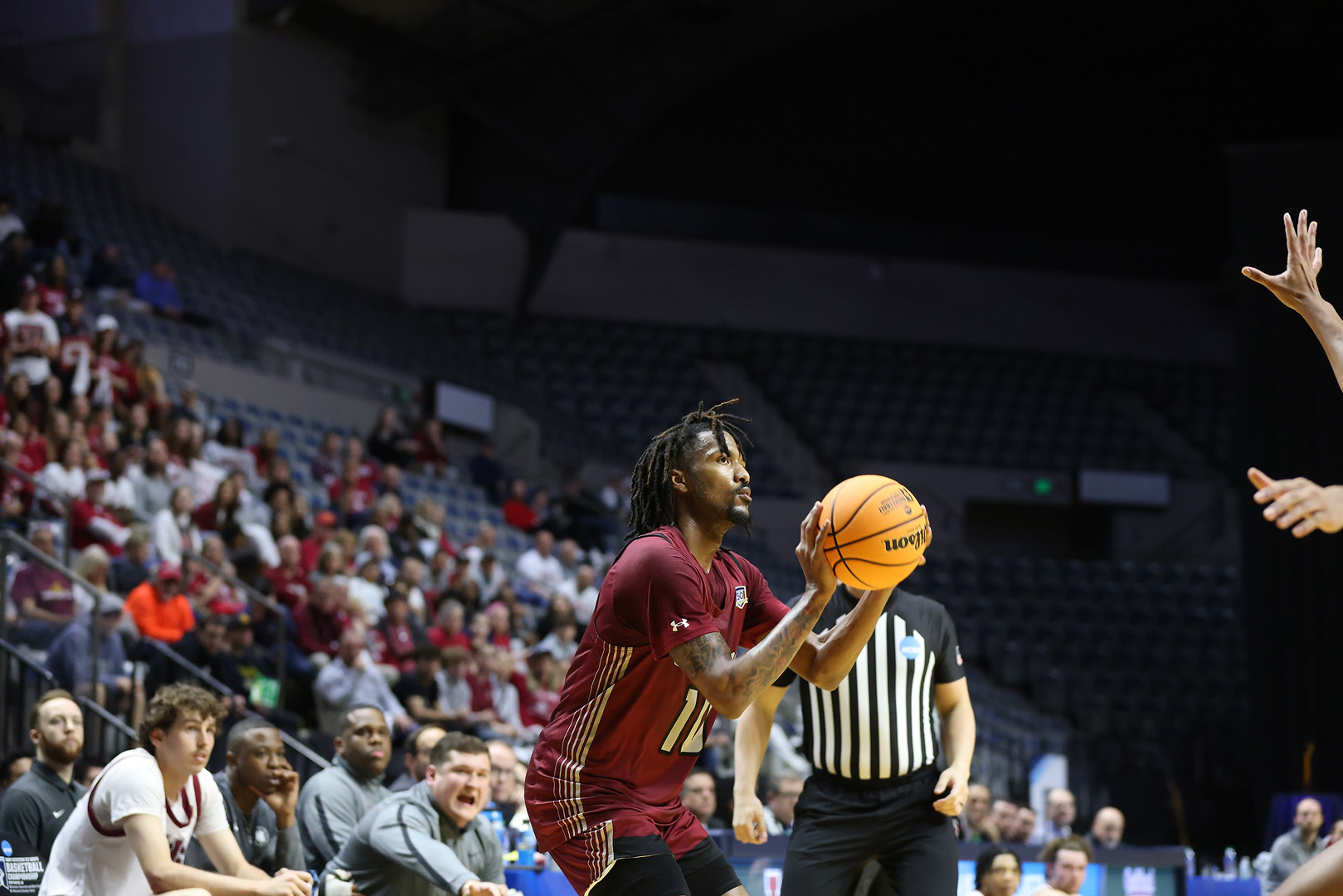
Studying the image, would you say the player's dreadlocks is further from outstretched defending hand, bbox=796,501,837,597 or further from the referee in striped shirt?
the referee in striped shirt

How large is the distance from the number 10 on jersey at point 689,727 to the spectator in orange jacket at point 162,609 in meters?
6.88

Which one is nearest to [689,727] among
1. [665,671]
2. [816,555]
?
[665,671]

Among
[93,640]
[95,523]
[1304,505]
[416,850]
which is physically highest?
[1304,505]

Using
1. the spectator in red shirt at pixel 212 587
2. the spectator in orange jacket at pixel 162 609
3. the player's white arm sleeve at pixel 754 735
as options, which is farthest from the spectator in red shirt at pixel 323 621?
the player's white arm sleeve at pixel 754 735

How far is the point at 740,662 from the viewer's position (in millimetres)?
3561

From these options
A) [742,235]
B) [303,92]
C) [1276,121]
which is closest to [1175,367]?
[1276,121]

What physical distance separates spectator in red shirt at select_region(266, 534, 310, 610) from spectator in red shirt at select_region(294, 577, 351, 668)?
0.18 m

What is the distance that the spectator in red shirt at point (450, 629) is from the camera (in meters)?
12.1

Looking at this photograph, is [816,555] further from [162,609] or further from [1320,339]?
[162,609]

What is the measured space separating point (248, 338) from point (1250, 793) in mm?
12407

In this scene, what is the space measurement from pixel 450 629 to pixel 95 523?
2.91m

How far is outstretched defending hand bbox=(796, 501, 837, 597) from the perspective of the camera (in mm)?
3619

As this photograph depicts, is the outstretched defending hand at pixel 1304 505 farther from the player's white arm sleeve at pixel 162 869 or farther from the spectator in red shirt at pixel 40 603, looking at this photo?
the spectator in red shirt at pixel 40 603

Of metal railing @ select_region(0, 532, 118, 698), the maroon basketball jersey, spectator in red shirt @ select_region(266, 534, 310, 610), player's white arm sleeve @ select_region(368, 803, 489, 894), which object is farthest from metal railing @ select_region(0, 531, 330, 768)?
the maroon basketball jersey
